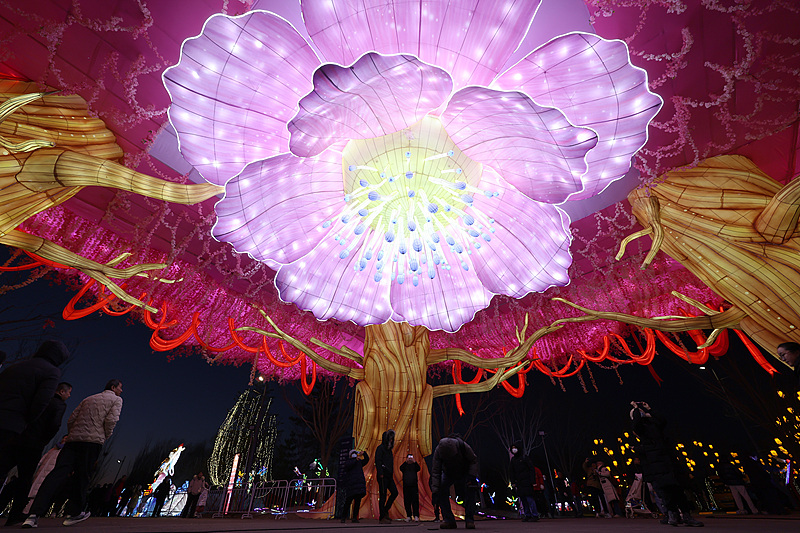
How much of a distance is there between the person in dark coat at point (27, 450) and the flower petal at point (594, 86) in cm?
492

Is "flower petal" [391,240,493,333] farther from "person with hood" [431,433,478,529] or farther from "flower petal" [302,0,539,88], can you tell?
"flower petal" [302,0,539,88]

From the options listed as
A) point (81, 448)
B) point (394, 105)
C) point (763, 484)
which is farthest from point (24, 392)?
point (763, 484)

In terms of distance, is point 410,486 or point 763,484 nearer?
point 410,486

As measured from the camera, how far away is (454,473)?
183 inches

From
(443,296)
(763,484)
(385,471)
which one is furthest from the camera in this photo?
(763,484)

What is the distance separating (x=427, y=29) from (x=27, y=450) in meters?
4.97

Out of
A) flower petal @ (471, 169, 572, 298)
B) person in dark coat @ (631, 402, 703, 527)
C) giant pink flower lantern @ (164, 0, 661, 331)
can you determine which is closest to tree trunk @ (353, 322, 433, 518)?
person in dark coat @ (631, 402, 703, 527)

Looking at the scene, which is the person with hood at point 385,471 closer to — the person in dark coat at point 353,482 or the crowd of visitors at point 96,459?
the crowd of visitors at point 96,459

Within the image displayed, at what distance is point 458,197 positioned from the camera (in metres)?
3.06

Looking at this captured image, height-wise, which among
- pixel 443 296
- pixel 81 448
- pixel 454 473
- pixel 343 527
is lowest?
pixel 343 527

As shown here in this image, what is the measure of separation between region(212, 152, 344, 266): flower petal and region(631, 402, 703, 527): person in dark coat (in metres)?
4.75

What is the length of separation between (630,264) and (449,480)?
479cm

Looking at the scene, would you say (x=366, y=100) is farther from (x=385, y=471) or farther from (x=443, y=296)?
(x=385, y=471)

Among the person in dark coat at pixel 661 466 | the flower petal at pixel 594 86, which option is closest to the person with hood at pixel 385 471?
the person in dark coat at pixel 661 466
